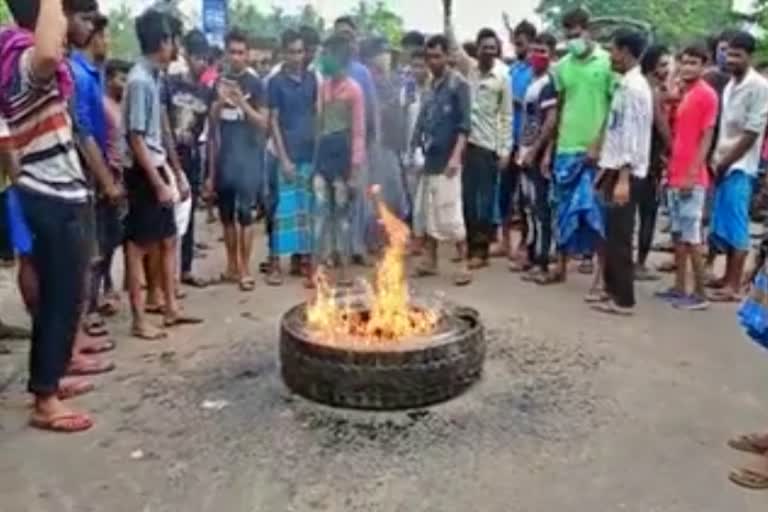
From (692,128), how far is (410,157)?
2874 millimetres

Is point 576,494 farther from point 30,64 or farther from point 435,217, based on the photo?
point 435,217

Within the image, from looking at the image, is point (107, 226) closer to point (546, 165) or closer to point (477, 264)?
point (477, 264)

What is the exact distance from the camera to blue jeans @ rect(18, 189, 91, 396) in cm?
441

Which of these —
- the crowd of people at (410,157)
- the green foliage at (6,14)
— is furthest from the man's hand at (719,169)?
the green foliage at (6,14)

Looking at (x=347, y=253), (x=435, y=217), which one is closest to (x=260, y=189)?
(x=347, y=253)

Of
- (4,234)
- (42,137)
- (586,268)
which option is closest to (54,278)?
(42,137)

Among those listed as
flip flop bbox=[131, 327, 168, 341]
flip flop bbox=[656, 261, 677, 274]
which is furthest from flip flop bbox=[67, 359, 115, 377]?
flip flop bbox=[656, 261, 677, 274]

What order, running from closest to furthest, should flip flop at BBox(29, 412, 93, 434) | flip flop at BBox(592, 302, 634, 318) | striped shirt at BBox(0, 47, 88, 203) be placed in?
striped shirt at BBox(0, 47, 88, 203), flip flop at BBox(29, 412, 93, 434), flip flop at BBox(592, 302, 634, 318)

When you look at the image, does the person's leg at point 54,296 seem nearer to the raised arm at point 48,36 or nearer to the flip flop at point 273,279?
the raised arm at point 48,36

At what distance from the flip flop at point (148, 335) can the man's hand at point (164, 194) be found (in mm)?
881

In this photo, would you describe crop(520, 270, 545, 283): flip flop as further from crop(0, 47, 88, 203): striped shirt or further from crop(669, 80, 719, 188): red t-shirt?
crop(0, 47, 88, 203): striped shirt

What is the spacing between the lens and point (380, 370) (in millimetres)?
4684

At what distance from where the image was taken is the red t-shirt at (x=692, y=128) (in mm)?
6906

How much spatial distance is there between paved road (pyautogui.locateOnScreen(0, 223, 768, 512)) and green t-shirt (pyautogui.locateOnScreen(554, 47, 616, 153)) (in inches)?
71.6
